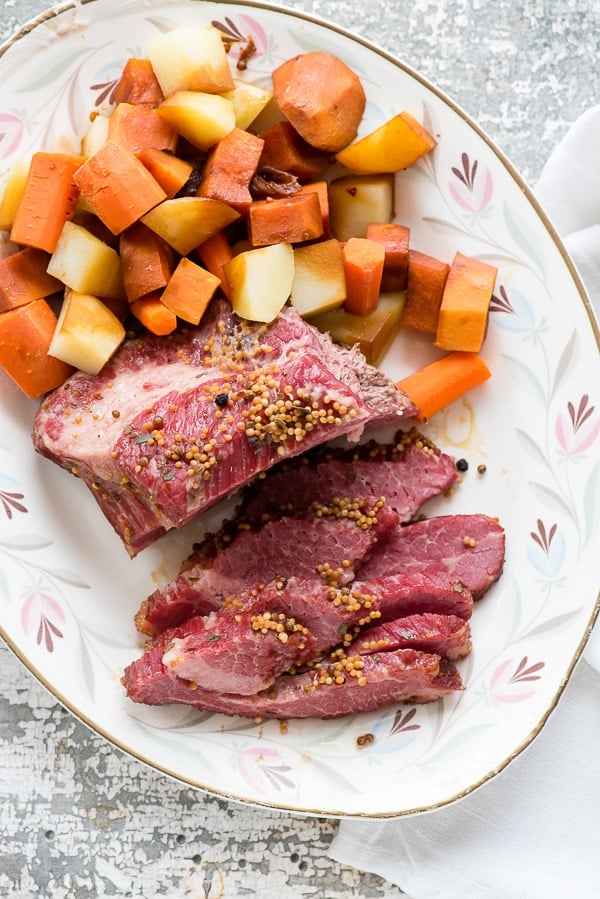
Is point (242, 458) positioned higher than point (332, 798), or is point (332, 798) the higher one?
point (242, 458)

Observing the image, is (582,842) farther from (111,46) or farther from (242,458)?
(111,46)

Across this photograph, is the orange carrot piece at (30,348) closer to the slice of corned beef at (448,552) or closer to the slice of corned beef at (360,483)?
the slice of corned beef at (360,483)

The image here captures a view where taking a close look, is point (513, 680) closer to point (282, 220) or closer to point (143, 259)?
point (282, 220)

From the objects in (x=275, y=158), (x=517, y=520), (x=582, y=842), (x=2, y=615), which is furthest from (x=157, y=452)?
(x=582, y=842)

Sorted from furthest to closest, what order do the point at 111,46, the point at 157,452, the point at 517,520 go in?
the point at 517,520 < the point at 111,46 < the point at 157,452

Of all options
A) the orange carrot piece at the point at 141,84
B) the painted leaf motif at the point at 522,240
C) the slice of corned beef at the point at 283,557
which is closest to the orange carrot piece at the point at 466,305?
the painted leaf motif at the point at 522,240

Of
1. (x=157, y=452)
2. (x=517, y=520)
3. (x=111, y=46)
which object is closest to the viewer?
(x=157, y=452)
